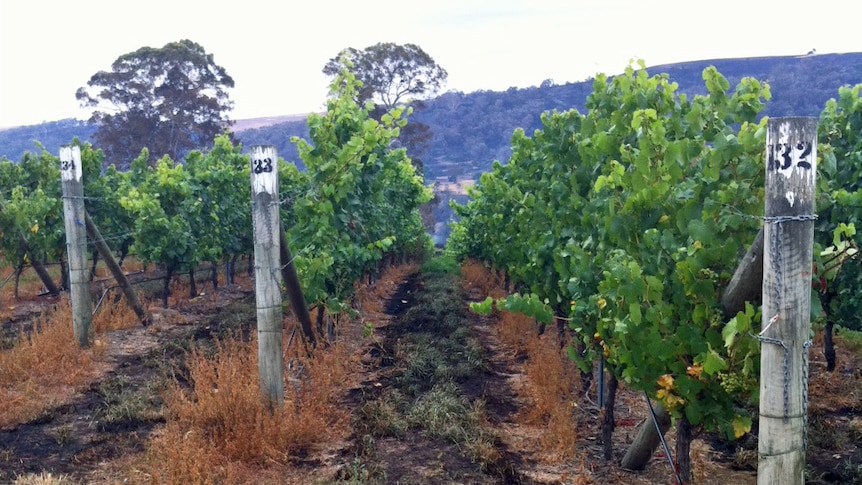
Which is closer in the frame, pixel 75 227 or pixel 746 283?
pixel 746 283

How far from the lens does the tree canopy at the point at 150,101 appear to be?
41531mm

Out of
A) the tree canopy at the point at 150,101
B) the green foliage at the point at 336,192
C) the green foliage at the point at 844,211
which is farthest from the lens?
the tree canopy at the point at 150,101

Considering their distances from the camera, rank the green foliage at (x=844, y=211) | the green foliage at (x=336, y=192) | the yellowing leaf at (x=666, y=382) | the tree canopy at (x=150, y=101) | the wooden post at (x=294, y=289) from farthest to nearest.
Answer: the tree canopy at (x=150, y=101), the green foliage at (x=336, y=192), the green foliage at (x=844, y=211), the wooden post at (x=294, y=289), the yellowing leaf at (x=666, y=382)

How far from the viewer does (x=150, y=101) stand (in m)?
42.2

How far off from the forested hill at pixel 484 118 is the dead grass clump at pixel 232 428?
7040 centimetres

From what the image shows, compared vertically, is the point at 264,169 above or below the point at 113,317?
above

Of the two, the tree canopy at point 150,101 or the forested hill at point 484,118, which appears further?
the forested hill at point 484,118

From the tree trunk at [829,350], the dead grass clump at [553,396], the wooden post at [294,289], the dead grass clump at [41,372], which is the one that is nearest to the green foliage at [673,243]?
the dead grass clump at [553,396]

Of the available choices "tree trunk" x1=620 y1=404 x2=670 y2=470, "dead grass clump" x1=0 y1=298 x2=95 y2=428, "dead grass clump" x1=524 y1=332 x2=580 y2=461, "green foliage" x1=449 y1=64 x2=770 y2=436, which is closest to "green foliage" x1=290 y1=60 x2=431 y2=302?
"dead grass clump" x1=524 y1=332 x2=580 y2=461

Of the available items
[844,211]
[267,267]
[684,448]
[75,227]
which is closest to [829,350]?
[844,211]

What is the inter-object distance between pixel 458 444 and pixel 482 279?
47.7ft

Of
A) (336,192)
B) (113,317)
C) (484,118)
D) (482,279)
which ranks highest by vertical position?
(484,118)

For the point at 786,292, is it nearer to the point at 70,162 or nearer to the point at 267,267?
the point at 267,267

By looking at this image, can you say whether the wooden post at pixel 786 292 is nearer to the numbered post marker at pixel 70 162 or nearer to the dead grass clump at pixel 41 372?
the dead grass clump at pixel 41 372
